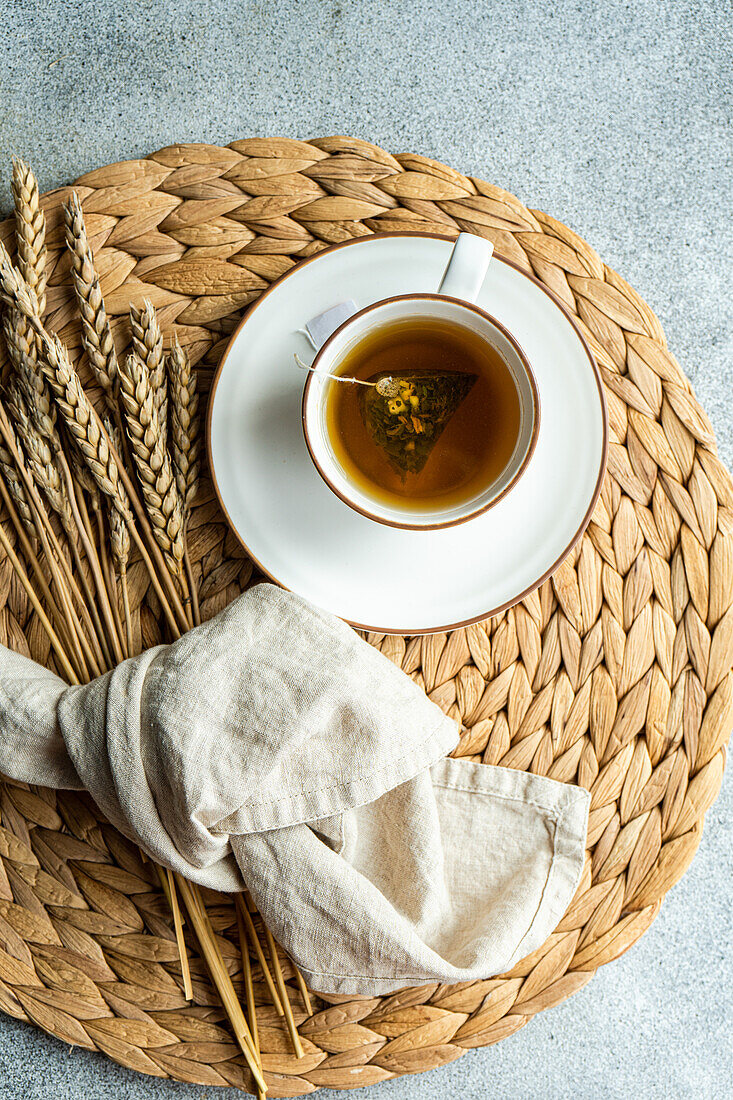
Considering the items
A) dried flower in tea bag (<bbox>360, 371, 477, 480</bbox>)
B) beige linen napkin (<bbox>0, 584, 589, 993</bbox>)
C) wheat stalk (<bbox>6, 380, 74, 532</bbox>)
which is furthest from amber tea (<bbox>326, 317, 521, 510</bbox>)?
wheat stalk (<bbox>6, 380, 74, 532</bbox>)

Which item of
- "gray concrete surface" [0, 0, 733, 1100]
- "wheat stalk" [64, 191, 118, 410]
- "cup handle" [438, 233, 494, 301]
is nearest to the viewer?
"cup handle" [438, 233, 494, 301]

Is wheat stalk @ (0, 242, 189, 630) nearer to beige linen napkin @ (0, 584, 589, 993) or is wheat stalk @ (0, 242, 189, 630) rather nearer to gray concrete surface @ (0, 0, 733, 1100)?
beige linen napkin @ (0, 584, 589, 993)

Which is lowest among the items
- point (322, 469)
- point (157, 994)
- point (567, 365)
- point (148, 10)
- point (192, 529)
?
point (157, 994)

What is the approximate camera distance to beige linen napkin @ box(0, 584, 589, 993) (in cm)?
68

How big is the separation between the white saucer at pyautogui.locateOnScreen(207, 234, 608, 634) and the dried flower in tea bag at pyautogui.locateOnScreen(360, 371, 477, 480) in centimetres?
7

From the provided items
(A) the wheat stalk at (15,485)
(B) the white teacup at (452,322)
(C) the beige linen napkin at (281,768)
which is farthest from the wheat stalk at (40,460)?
(B) the white teacup at (452,322)

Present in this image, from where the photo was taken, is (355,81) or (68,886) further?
(355,81)

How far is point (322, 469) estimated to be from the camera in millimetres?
681

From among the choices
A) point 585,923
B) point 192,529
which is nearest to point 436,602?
point 192,529

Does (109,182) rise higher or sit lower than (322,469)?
higher

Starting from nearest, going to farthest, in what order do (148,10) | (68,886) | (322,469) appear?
(322,469) → (68,886) → (148,10)

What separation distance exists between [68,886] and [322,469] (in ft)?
1.62

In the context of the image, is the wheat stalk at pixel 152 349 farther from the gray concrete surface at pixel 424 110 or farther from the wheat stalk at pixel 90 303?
the gray concrete surface at pixel 424 110

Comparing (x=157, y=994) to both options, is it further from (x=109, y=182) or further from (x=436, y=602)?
(x=109, y=182)
